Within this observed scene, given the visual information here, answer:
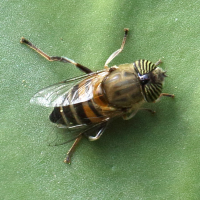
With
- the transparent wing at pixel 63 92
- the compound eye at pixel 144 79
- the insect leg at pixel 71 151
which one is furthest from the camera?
the insect leg at pixel 71 151

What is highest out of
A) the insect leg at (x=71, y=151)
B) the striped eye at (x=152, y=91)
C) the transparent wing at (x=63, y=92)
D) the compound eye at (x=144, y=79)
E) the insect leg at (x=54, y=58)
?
the insect leg at (x=54, y=58)

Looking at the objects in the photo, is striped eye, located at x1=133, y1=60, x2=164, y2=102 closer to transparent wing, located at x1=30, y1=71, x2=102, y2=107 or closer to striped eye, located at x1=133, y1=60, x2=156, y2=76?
striped eye, located at x1=133, y1=60, x2=156, y2=76

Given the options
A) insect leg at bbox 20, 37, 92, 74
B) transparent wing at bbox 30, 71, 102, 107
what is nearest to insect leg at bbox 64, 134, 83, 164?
transparent wing at bbox 30, 71, 102, 107

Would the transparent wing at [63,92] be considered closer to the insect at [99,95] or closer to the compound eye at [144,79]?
the insect at [99,95]

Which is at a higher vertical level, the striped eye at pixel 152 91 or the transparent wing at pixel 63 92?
the transparent wing at pixel 63 92

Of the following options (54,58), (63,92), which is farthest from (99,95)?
(54,58)

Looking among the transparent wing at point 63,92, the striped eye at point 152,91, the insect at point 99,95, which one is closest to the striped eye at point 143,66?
the insect at point 99,95

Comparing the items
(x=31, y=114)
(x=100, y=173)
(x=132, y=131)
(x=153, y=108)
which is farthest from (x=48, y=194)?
(x=153, y=108)
